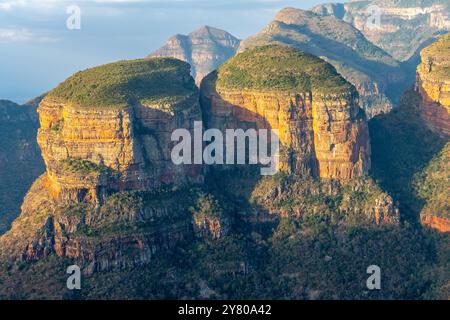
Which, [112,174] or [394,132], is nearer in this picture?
[112,174]

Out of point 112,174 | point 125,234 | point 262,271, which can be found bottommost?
point 262,271

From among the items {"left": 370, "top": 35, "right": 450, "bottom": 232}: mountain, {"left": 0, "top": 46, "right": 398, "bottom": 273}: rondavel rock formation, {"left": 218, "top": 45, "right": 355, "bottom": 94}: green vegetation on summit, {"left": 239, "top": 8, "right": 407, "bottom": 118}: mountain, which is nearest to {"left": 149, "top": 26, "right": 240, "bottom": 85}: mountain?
{"left": 239, "top": 8, "right": 407, "bottom": 118}: mountain

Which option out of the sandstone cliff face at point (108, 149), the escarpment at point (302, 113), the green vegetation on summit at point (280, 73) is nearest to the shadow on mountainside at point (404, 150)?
the escarpment at point (302, 113)

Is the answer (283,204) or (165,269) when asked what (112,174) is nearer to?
(165,269)

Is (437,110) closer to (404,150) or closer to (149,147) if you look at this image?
(404,150)

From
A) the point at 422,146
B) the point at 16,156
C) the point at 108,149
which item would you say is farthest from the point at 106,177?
the point at 16,156

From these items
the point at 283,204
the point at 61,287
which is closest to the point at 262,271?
the point at 283,204
